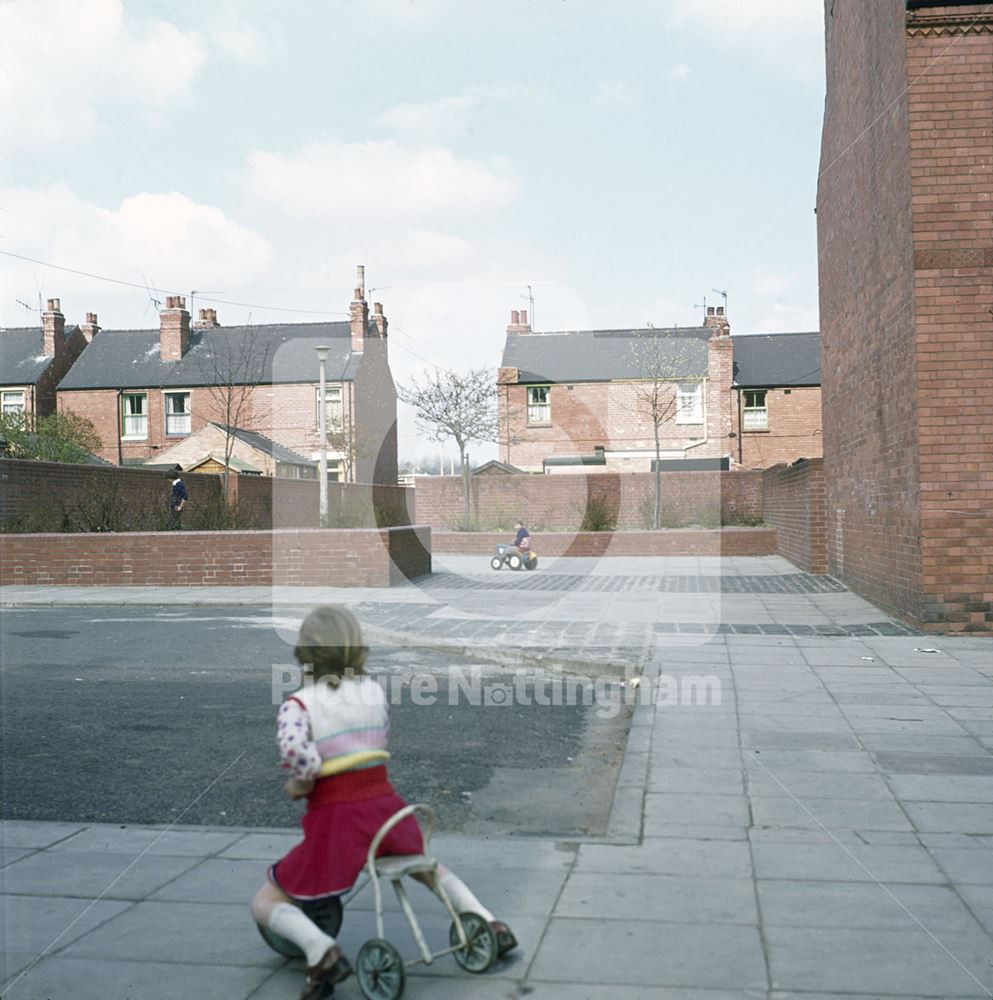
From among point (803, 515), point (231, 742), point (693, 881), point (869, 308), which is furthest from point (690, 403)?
point (693, 881)

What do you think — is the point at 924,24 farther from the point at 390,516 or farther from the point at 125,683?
the point at 390,516

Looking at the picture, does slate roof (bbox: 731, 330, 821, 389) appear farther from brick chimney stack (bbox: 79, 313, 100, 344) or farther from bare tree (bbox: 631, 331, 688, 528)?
brick chimney stack (bbox: 79, 313, 100, 344)

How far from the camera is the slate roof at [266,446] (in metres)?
41.0

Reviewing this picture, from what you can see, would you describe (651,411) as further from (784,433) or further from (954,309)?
(954,309)

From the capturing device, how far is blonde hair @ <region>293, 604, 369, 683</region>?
336cm

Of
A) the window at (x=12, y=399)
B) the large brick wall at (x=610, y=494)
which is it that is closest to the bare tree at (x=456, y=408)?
the large brick wall at (x=610, y=494)

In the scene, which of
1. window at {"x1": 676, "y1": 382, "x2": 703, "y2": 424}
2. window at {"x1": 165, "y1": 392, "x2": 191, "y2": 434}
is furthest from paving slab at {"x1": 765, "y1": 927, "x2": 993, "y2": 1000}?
window at {"x1": 165, "y1": 392, "x2": 191, "y2": 434}

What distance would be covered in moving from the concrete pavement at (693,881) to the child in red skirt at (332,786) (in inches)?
10.1

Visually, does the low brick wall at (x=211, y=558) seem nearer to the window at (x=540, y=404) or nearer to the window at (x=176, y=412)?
the window at (x=540, y=404)

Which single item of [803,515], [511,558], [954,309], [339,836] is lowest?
Result: [339,836]

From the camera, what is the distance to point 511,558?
23.2 metres

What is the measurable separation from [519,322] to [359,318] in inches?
306

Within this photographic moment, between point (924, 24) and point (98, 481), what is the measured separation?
18.2m

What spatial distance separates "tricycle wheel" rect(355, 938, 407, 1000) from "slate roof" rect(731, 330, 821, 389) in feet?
141
